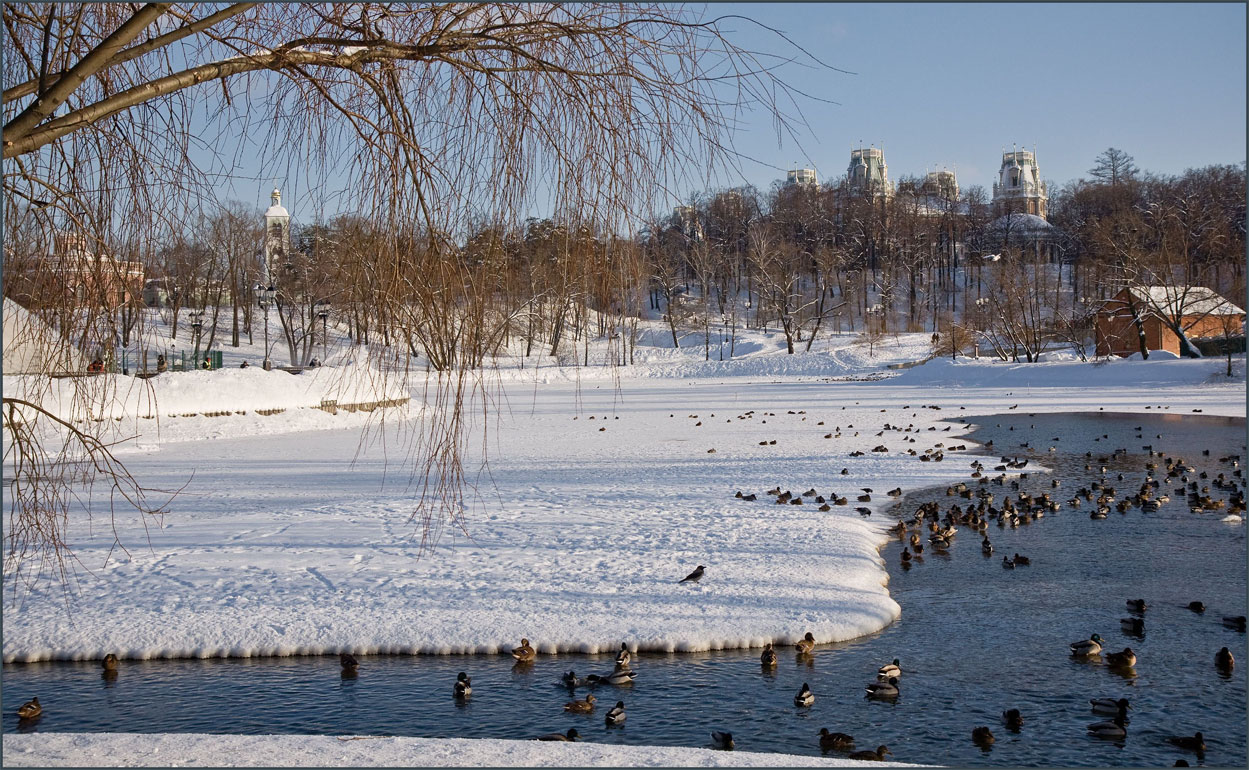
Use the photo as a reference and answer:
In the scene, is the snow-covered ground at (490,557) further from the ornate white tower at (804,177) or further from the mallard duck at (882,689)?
the ornate white tower at (804,177)

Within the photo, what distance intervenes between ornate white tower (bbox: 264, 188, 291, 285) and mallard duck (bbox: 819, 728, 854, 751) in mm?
3575

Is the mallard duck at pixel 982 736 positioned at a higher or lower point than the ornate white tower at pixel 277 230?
lower

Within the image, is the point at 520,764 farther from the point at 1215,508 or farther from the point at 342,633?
the point at 1215,508

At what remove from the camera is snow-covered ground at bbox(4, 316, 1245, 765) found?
22.5ft

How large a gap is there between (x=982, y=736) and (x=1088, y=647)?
162 centimetres

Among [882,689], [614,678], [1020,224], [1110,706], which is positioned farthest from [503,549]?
[1020,224]

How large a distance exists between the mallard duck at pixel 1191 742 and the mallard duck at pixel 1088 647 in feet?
3.87

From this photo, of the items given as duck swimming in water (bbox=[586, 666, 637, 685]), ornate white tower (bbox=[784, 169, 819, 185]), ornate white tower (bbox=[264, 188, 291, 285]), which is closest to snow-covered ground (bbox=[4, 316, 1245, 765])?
duck swimming in water (bbox=[586, 666, 637, 685])

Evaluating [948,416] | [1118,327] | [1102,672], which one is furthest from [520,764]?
[1118,327]

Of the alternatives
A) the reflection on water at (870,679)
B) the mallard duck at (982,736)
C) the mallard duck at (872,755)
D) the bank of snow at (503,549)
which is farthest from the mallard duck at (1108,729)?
the bank of snow at (503,549)

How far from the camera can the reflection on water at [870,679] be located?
5.15m

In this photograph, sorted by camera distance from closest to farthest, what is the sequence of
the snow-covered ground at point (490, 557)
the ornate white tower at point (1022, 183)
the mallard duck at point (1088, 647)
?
the mallard duck at point (1088, 647) < the snow-covered ground at point (490, 557) < the ornate white tower at point (1022, 183)

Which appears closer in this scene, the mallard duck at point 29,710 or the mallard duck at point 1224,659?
the mallard duck at point 29,710

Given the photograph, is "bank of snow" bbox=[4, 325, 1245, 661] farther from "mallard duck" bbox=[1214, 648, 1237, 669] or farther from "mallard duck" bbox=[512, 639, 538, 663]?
"mallard duck" bbox=[1214, 648, 1237, 669]
